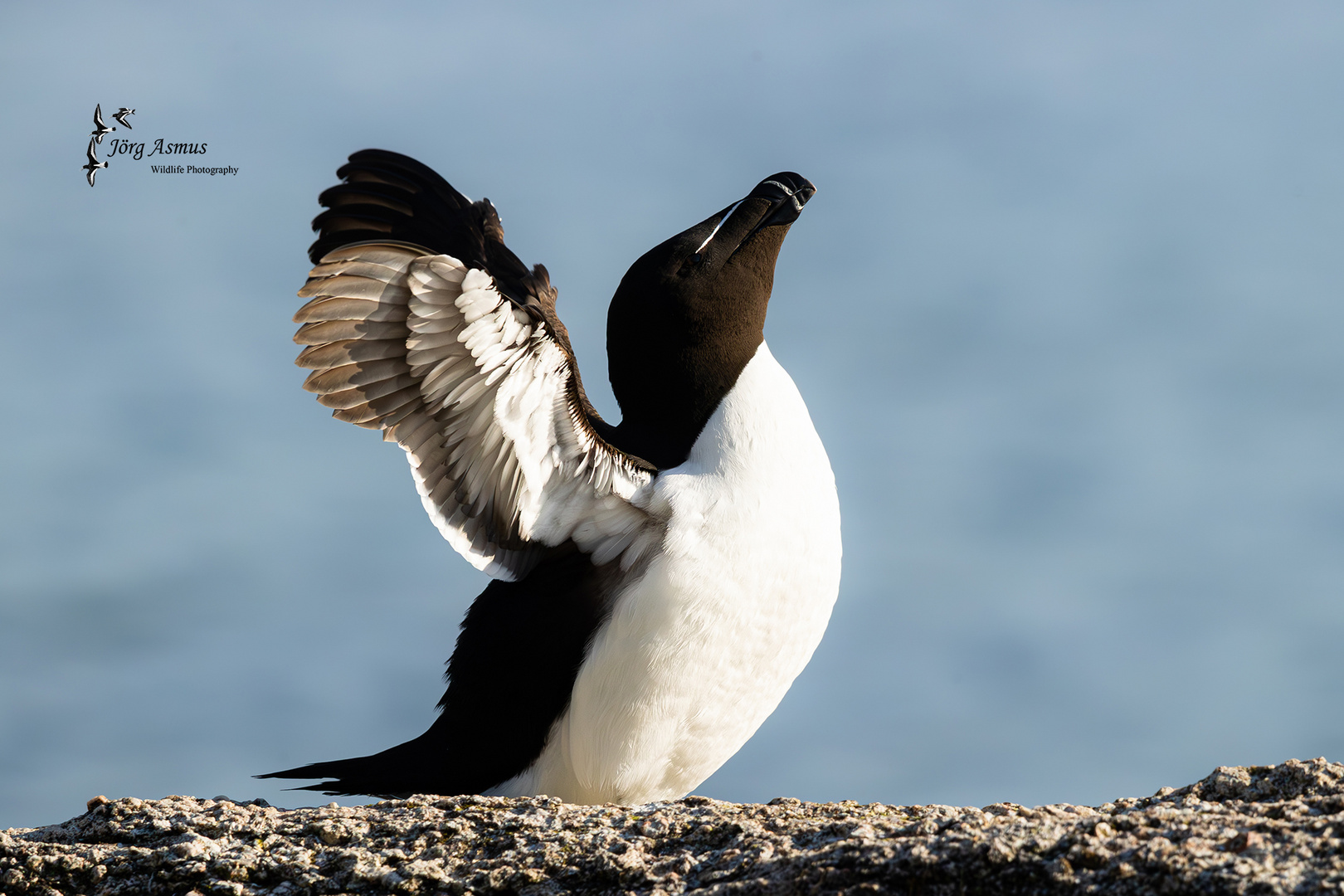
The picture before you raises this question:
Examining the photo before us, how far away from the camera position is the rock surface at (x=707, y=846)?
3.48 metres

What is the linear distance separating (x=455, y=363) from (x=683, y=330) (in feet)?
5.60

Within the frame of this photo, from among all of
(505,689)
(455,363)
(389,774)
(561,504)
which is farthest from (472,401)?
(389,774)

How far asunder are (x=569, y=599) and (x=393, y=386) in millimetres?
1449

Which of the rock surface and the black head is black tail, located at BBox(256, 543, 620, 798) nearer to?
the black head

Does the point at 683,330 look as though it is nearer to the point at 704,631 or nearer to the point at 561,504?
the point at 561,504

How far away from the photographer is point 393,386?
6.03 m

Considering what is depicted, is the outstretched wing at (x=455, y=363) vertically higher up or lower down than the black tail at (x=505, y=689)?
higher up

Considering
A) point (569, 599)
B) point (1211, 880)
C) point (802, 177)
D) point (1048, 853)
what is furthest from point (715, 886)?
point (802, 177)

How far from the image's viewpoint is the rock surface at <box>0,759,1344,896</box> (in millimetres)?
3479

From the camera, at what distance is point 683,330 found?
283 inches

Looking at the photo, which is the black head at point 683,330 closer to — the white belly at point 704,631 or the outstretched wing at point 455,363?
the white belly at point 704,631

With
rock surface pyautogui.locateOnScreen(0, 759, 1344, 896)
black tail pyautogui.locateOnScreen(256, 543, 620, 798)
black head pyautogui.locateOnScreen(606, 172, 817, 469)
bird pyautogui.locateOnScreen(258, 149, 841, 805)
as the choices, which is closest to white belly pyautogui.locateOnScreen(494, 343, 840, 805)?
bird pyautogui.locateOnScreen(258, 149, 841, 805)

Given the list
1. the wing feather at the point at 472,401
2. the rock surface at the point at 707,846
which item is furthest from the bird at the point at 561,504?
the rock surface at the point at 707,846

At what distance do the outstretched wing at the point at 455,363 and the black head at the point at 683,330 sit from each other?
692mm
